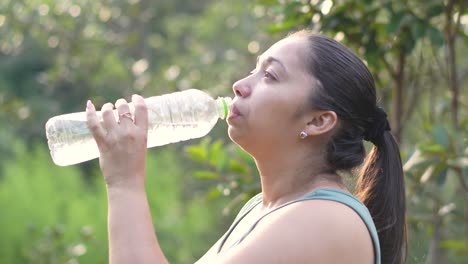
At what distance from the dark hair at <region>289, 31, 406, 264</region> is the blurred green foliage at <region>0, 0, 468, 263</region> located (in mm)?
80

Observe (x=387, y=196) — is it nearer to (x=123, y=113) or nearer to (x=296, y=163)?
(x=296, y=163)

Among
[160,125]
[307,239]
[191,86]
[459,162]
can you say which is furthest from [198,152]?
[191,86]

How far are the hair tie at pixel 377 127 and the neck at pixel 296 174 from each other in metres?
0.14

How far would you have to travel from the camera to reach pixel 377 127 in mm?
2154

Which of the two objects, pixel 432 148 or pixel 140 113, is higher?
pixel 140 113

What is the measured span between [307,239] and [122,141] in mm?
433

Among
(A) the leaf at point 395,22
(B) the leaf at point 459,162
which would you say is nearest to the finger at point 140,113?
(A) the leaf at point 395,22

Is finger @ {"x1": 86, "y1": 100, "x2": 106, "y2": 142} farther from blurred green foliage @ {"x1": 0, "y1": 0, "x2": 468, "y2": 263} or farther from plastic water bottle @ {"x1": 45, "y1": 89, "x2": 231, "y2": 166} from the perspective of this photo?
blurred green foliage @ {"x1": 0, "y1": 0, "x2": 468, "y2": 263}

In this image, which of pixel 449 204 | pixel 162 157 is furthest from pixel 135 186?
pixel 162 157

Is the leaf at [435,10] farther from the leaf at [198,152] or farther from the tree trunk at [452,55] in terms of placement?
the leaf at [198,152]

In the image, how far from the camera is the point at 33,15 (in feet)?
19.2

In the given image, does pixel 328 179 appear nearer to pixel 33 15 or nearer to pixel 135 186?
pixel 135 186

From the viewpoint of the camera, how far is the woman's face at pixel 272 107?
6.66 feet

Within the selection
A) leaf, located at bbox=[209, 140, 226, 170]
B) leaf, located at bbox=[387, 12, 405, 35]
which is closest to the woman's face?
leaf, located at bbox=[387, 12, 405, 35]
